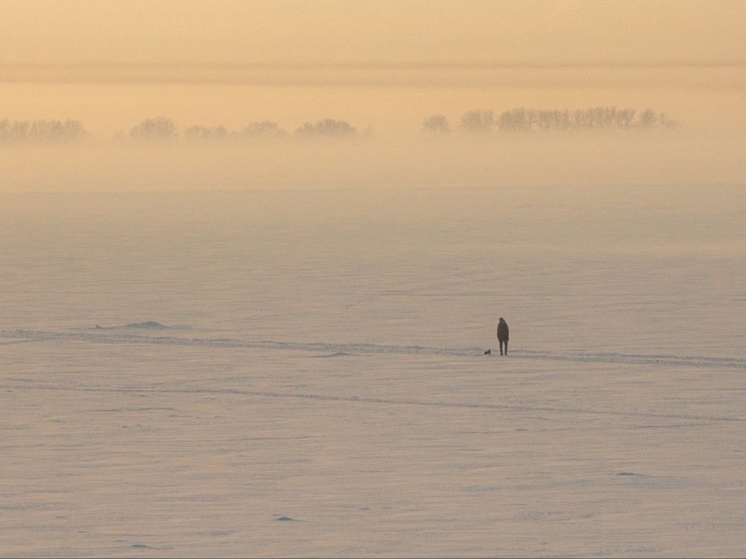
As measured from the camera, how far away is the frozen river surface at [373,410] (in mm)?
13820

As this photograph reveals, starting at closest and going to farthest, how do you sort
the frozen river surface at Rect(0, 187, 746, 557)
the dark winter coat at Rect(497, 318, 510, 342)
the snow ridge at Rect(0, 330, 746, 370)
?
1. the frozen river surface at Rect(0, 187, 746, 557)
2. the snow ridge at Rect(0, 330, 746, 370)
3. the dark winter coat at Rect(497, 318, 510, 342)

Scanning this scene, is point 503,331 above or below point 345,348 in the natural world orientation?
above

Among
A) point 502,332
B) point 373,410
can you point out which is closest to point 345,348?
point 502,332

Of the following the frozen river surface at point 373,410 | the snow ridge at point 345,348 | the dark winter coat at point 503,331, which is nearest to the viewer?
the frozen river surface at point 373,410

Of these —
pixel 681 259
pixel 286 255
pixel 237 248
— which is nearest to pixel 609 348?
pixel 681 259

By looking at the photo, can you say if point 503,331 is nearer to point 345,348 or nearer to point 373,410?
point 345,348

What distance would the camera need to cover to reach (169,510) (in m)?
14.5

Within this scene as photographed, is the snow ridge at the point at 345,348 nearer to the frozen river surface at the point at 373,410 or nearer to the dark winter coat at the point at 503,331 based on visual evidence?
the frozen river surface at the point at 373,410

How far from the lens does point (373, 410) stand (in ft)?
67.2

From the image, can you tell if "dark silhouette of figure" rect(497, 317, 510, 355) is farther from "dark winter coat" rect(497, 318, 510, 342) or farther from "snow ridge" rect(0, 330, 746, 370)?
"snow ridge" rect(0, 330, 746, 370)

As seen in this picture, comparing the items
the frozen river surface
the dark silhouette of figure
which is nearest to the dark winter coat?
the dark silhouette of figure

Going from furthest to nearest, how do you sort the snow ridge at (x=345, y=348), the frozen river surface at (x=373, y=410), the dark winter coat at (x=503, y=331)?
the dark winter coat at (x=503, y=331) → the snow ridge at (x=345, y=348) → the frozen river surface at (x=373, y=410)

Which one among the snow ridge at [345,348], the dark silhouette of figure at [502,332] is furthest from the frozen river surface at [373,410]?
the dark silhouette of figure at [502,332]

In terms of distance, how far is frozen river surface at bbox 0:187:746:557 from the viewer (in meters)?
13.8
